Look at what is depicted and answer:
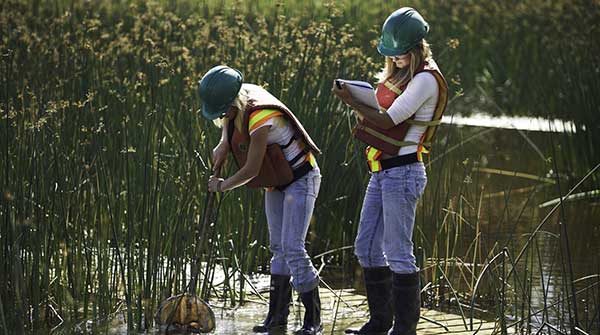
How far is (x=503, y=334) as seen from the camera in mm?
4820

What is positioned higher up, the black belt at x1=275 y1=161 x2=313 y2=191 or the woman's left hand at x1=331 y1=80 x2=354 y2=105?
the woman's left hand at x1=331 y1=80 x2=354 y2=105

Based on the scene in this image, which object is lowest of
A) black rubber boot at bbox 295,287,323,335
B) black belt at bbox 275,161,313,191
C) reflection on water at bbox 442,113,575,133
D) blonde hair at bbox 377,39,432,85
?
black rubber boot at bbox 295,287,323,335

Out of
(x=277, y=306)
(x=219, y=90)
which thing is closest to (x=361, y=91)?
(x=219, y=90)

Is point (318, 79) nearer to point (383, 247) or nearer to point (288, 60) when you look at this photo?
point (288, 60)

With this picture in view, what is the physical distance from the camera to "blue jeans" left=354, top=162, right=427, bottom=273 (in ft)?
15.9

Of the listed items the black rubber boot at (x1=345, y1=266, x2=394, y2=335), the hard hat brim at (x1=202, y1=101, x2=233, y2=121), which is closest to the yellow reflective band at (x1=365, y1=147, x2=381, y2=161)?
the black rubber boot at (x1=345, y1=266, x2=394, y2=335)

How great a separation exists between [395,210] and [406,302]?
0.38m

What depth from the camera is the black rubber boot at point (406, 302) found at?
16.2ft

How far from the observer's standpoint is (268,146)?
4965 millimetres

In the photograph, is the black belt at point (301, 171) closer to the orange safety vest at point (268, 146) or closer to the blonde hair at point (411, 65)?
the orange safety vest at point (268, 146)

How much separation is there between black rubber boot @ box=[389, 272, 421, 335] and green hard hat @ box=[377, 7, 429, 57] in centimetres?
85

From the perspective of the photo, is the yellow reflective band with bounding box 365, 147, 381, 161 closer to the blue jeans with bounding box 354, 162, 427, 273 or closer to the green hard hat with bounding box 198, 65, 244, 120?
the blue jeans with bounding box 354, 162, 427, 273

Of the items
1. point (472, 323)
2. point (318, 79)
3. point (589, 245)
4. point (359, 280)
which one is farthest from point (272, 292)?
Answer: point (589, 245)

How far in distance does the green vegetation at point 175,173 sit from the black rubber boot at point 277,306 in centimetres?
28
